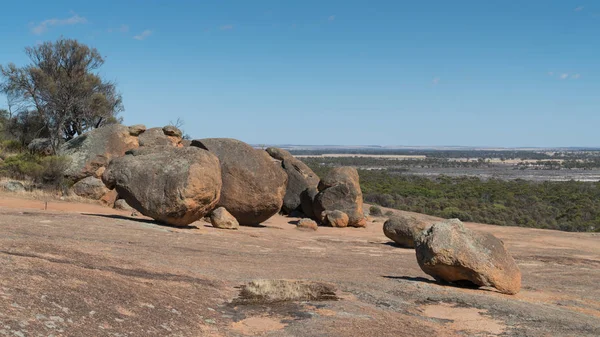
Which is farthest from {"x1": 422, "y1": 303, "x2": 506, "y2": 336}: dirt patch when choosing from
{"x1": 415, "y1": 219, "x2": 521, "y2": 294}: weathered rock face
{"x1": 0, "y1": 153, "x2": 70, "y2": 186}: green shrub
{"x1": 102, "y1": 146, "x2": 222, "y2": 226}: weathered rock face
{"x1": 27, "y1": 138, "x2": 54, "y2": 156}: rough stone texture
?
{"x1": 27, "y1": 138, "x2": 54, "y2": 156}: rough stone texture

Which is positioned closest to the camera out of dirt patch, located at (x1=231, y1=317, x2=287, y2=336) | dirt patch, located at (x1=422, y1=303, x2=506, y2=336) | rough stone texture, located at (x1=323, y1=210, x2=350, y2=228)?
dirt patch, located at (x1=231, y1=317, x2=287, y2=336)

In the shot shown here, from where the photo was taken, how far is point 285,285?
10539 mm

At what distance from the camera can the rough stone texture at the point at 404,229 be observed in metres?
19.9

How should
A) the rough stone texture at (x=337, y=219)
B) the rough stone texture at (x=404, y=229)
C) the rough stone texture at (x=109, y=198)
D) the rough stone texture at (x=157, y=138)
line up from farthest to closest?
the rough stone texture at (x=157, y=138), the rough stone texture at (x=337, y=219), the rough stone texture at (x=109, y=198), the rough stone texture at (x=404, y=229)

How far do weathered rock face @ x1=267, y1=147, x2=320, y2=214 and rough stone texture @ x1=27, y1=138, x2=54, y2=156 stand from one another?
12.5 m

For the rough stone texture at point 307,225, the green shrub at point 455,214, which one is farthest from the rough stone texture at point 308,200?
the green shrub at point 455,214

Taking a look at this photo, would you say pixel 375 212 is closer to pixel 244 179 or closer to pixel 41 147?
pixel 244 179

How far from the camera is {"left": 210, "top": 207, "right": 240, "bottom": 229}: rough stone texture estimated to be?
20320mm

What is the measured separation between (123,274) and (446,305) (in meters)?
5.91

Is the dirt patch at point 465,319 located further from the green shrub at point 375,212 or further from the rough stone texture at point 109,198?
the green shrub at point 375,212

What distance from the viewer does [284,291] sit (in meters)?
10.3

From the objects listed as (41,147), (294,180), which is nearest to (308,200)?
(294,180)

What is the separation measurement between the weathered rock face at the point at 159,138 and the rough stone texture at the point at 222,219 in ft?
28.9

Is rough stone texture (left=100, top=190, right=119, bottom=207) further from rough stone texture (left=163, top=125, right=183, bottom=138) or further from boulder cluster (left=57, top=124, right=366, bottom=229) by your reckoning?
rough stone texture (left=163, top=125, right=183, bottom=138)
